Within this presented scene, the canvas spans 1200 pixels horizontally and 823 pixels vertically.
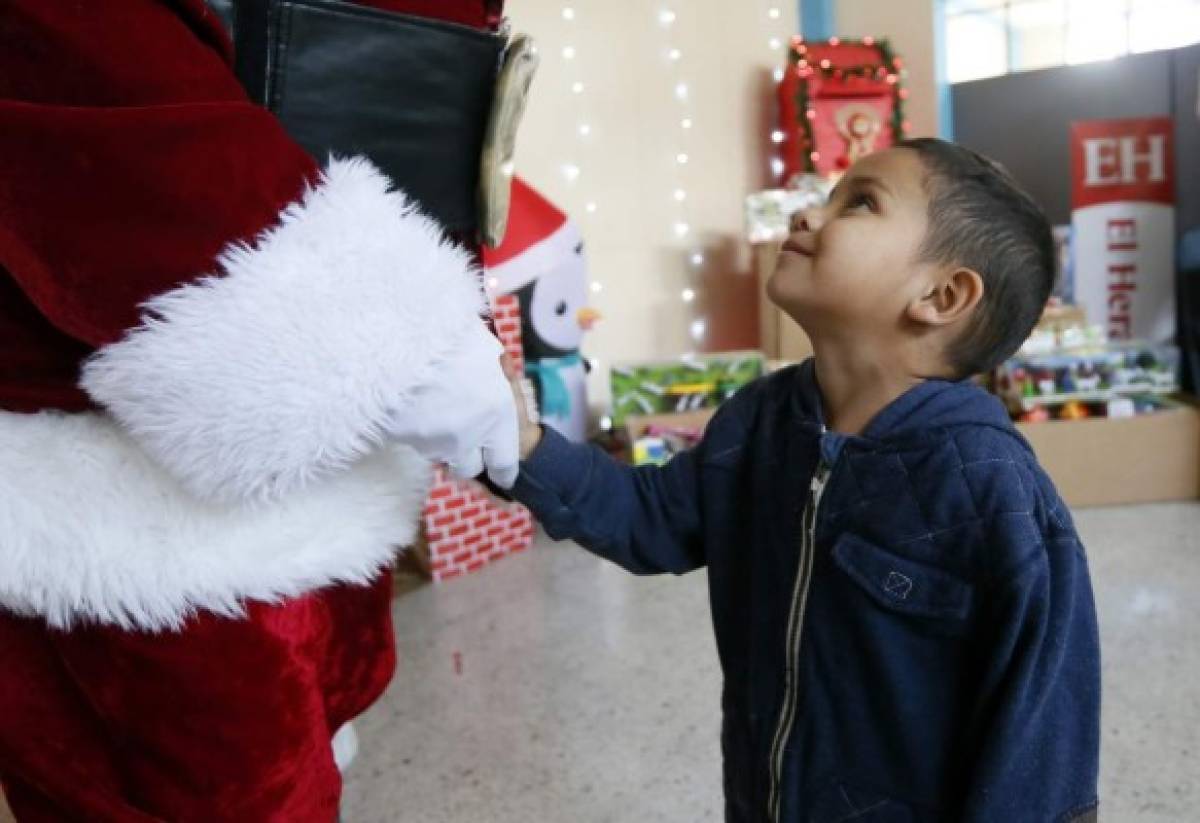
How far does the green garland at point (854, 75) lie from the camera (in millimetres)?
2840

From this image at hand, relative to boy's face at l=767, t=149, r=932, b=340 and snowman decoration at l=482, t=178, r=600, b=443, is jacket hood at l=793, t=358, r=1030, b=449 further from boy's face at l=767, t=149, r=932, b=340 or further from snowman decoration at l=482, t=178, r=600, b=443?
→ snowman decoration at l=482, t=178, r=600, b=443

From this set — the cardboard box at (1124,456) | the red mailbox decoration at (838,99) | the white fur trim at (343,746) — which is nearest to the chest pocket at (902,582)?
the white fur trim at (343,746)

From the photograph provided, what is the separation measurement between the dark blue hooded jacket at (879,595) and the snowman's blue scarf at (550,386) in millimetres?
1646

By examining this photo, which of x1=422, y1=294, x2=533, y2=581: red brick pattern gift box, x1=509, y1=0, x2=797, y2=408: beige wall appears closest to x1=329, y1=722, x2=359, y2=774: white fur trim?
x1=422, y1=294, x2=533, y2=581: red brick pattern gift box

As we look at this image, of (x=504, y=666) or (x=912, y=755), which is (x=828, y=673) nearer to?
(x=912, y=755)

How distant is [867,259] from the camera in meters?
0.73

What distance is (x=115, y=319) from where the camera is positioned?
541 millimetres

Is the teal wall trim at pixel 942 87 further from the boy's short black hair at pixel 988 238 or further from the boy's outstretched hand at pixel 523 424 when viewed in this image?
the boy's outstretched hand at pixel 523 424

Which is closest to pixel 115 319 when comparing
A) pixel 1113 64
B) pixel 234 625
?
pixel 234 625

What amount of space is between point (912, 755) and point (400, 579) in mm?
1642

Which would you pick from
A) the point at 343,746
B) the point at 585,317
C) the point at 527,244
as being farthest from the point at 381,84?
the point at 585,317

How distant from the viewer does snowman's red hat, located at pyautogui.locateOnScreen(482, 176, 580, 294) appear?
2369 millimetres

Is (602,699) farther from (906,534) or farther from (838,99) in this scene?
(838,99)

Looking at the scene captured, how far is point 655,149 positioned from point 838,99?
21.8 inches
